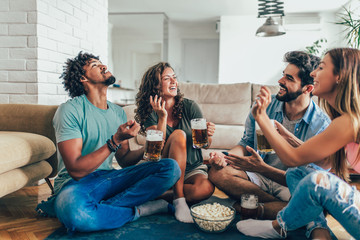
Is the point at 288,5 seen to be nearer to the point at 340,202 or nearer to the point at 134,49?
the point at 134,49

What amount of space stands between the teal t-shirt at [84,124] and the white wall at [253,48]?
6.20 meters

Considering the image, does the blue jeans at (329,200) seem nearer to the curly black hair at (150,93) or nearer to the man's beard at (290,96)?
the man's beard at (290,96)

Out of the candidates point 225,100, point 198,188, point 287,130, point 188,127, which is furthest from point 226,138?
point 287,130

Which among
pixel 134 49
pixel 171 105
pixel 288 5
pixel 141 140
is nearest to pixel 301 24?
pixel 288 5

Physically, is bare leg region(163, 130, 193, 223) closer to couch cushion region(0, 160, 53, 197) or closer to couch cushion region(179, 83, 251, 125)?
couch cushion region(0, 160, 53, 197)

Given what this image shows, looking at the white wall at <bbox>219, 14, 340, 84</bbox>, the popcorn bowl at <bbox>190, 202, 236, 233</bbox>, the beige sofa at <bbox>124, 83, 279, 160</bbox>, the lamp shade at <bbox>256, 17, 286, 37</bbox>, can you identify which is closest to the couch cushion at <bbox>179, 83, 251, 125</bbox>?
the beige sofa at <bbox>124, 83, 279, 160</bbox>

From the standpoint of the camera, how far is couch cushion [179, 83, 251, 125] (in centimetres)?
383

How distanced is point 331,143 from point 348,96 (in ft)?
0.72

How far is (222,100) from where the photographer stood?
3941 mm

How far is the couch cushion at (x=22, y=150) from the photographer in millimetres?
1800

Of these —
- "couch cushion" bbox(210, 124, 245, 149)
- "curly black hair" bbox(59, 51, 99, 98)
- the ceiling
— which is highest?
the ceiling

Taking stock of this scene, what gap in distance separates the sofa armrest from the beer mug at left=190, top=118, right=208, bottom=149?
1264 mm

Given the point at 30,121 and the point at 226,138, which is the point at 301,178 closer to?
the point at 226,138

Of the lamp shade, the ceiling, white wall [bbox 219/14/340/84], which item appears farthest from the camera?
white wall [bbox 219/14/340/84]
